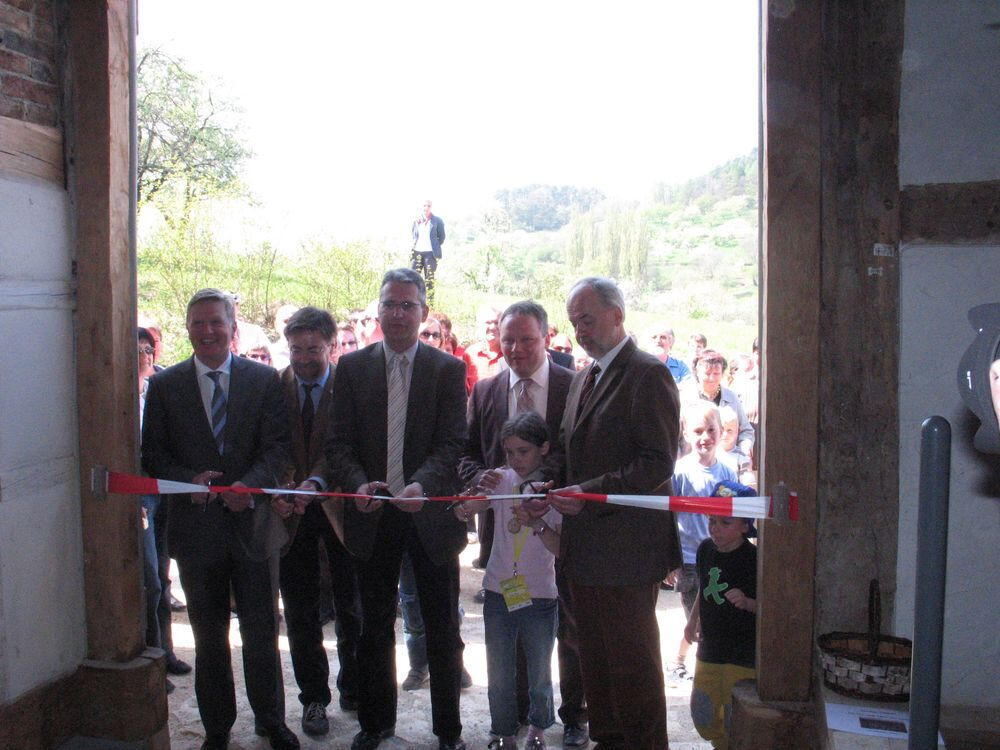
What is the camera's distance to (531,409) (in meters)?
4.18

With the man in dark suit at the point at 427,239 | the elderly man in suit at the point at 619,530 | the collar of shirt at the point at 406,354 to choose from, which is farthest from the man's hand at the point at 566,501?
the man in dark suit at the point at 427,239

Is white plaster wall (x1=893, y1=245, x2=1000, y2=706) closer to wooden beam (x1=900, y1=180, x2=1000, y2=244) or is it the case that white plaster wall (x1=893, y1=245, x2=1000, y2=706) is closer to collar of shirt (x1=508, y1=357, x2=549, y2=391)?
wooden beam (x1=900, y1=180, x2=1000, y2=244)

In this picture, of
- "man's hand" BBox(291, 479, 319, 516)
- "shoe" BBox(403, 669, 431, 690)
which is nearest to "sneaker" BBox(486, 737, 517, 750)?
"shoe" BBox(403, 669, 431, 690)

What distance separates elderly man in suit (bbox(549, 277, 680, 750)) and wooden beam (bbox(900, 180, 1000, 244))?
997 mm

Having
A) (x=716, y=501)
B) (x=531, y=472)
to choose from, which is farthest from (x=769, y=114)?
(x=531, y=472)

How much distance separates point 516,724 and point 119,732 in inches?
62.1

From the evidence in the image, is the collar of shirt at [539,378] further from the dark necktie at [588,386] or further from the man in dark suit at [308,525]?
the man in dark suit at [308,525]

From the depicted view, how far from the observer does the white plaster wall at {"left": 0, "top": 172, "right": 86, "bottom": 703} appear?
3455mm

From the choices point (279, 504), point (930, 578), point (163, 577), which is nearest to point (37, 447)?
point (279, 504)

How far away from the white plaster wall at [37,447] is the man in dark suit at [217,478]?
0.37m

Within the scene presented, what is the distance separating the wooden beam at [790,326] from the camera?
10.9 feet

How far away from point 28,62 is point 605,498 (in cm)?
265

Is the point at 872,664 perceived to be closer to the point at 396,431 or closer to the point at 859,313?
the point at 859,313

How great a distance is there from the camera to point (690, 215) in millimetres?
31391
